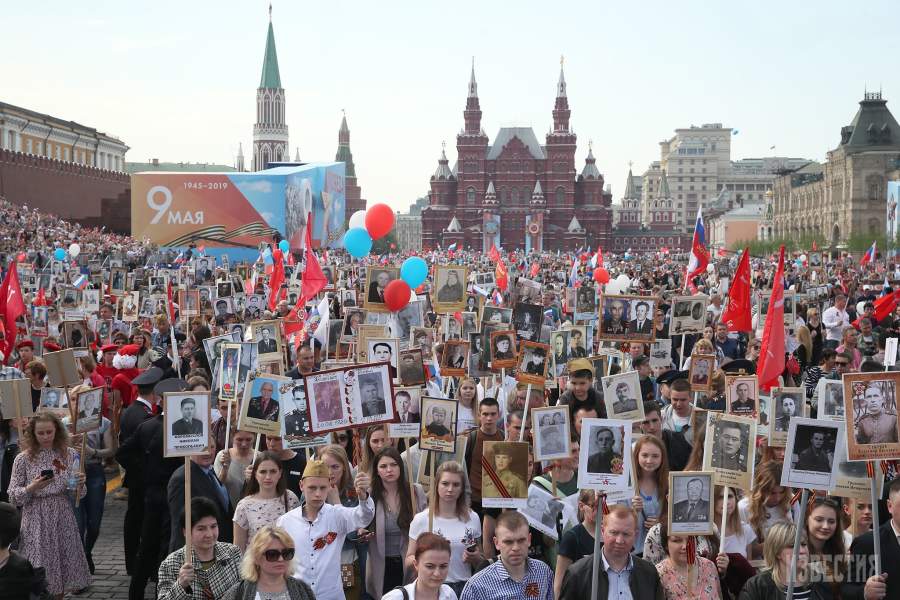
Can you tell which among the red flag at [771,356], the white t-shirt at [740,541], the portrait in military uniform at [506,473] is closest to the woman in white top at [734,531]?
the white t-shirt at [740,541]

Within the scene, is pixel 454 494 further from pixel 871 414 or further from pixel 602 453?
pixel 871 414

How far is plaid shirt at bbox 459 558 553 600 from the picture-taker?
4.79 m

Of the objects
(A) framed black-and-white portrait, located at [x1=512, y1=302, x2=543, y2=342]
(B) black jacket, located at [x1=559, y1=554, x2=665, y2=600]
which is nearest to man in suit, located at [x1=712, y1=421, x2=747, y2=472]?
(B) black jacket, located at [x1=559, y1=554, x2=665, y2=600]

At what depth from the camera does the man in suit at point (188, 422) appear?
19.6ft

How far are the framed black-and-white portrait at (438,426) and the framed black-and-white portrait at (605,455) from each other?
3.87ft

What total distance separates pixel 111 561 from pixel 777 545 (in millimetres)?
5390

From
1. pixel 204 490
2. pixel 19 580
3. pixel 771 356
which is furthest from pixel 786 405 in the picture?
pixel 19 580

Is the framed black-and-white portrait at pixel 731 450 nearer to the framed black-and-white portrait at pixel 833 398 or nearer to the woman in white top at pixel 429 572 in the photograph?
the framed black-and-white portrait at pixel 833 398

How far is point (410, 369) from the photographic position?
346 inches

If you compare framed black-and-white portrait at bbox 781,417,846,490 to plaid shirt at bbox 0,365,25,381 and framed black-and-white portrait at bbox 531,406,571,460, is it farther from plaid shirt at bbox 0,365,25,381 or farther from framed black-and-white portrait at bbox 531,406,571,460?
plaid shirt at bbox 0,365,25,381

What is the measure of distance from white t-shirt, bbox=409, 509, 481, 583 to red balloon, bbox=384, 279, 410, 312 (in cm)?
692

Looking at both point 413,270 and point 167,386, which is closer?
point 167,386

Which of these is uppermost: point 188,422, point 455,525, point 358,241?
point 358,241

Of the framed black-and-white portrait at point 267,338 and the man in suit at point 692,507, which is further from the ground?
the framed black-and-white portrait at point 267,338
